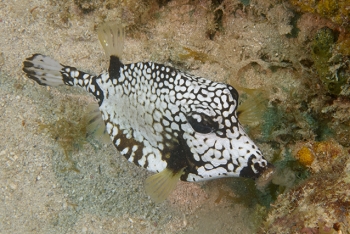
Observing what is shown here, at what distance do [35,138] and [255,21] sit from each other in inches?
137

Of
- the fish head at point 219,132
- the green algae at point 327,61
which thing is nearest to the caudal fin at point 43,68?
the fish head at point 219,132

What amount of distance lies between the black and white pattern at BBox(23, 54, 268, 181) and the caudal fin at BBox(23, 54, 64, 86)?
0.62 metres

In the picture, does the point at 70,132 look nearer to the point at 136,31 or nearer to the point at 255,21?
the point at 136,31

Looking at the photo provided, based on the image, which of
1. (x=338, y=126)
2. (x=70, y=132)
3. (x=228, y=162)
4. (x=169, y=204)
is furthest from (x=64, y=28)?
(x=338, y=126)

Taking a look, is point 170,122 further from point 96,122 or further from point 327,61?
point 327,61

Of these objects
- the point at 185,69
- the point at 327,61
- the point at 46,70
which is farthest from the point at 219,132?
the point at 46,70

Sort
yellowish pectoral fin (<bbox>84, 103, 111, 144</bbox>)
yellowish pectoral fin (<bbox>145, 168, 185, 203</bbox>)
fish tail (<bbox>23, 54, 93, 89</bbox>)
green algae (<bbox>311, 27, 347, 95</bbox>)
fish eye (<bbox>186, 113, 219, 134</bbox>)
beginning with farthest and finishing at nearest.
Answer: fish tail (<bbox>23, 54, 93, 89</bbox>)
yellowish pectoral fin (<bbox>84, 103, 111, 144</bbox>)
green algae (<bbox>311, 27, 347, 95</bbox>)
yellowish pectoral fin (<bbox>145, 168, 185, 203</bbox>)
fish eye (<bbox>186, 113, 219, 134</bbox>)

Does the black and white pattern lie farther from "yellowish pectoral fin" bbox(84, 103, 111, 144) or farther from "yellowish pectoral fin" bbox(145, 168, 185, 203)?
"yellowish pectoral fin" bbox(84, 103, 111, 144)

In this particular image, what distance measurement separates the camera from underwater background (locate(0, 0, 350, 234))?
3.37 m

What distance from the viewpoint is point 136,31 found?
15.2ft

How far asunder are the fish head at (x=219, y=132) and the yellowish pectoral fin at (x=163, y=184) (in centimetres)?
37

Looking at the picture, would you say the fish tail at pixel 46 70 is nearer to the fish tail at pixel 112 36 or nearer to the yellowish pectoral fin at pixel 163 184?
the fish tail at pixel 112 36

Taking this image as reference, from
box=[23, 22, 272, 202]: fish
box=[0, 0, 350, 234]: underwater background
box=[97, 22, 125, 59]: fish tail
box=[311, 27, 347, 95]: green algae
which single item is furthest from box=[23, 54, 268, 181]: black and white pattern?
box=[311, 27, 347, 95]: green algae

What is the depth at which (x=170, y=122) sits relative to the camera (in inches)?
113
